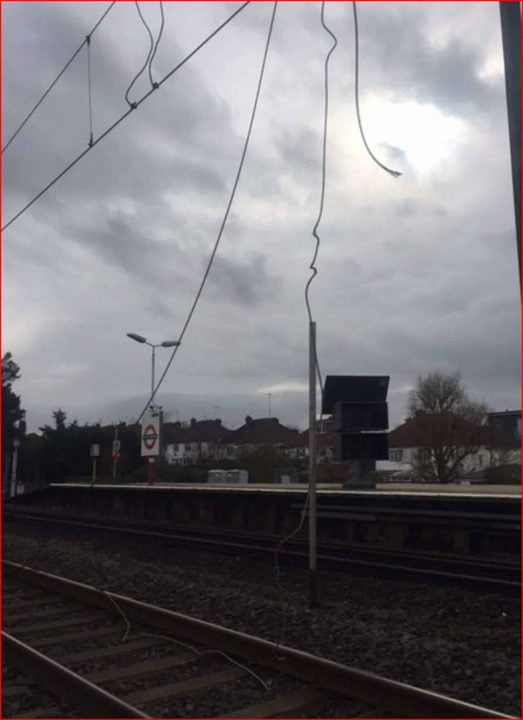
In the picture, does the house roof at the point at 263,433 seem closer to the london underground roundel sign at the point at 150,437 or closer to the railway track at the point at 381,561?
the london underground roundel sign at the point at 150,437

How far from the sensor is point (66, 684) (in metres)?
5.72

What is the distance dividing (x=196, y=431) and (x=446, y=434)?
5810 centimetres

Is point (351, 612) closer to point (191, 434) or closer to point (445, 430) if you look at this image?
point (445, 430)

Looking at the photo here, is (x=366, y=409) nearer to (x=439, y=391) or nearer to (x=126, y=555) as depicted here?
(x=126, y=555)

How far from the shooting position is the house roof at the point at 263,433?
286 ft

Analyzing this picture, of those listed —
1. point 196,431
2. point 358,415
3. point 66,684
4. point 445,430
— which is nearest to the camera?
point 66,684

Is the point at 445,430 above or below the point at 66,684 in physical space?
above

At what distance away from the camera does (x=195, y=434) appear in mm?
104625

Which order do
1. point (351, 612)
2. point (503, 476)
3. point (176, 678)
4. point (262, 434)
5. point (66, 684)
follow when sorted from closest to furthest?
point (66, 684)
point (176, 678)
point (351, 612)
point (503, 476)
point (262, 434)

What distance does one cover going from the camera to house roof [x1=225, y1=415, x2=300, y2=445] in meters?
87.3

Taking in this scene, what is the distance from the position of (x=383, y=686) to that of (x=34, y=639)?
13.0 feet

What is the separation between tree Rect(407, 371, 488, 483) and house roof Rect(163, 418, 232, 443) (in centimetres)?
4797

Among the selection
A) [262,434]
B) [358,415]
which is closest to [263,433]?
[262,434]

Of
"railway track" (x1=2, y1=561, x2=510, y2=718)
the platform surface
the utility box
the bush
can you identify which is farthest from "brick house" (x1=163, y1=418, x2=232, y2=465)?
"railway track" (x1=2, y1=561, x2=510, y2=718)
